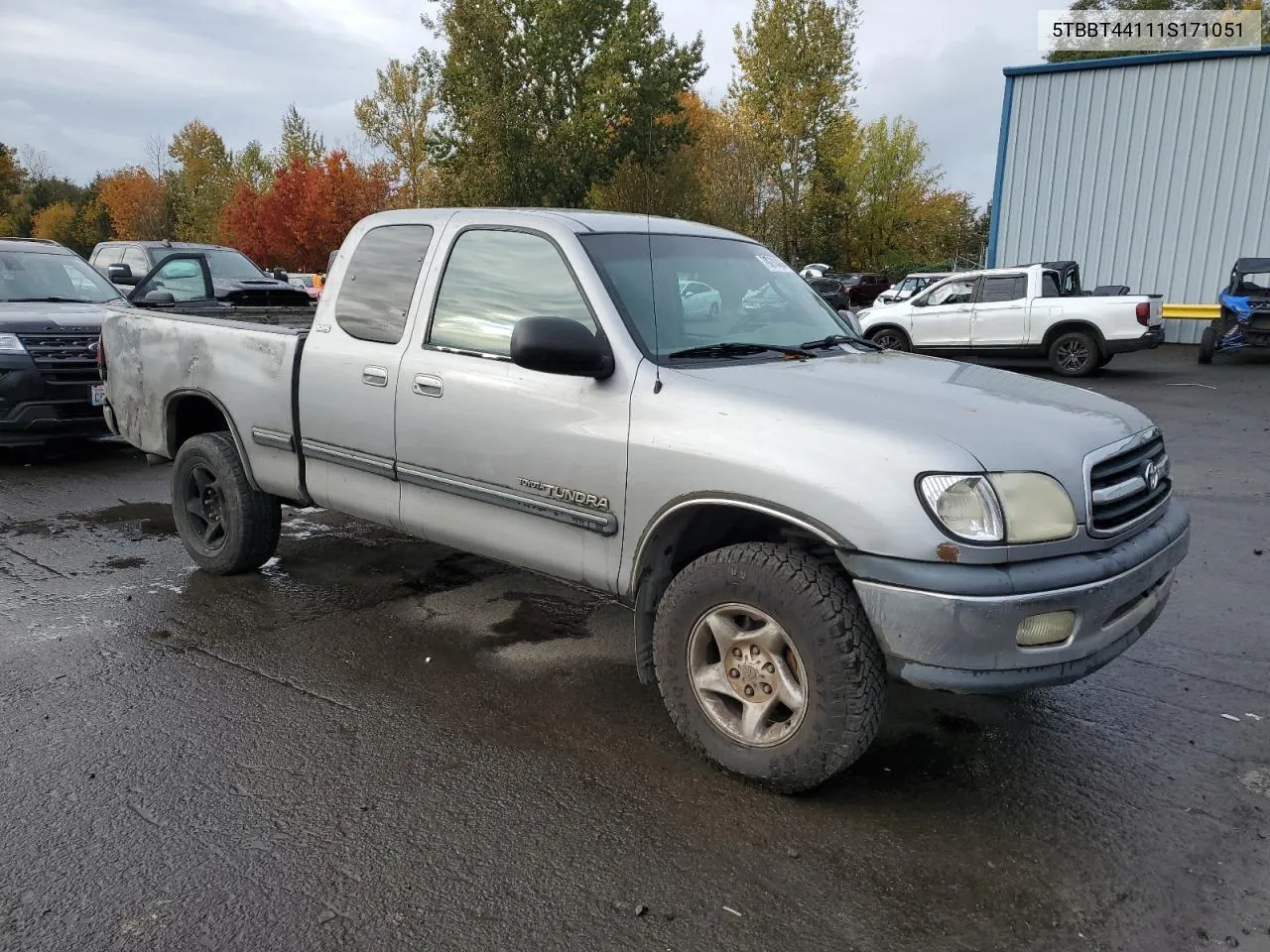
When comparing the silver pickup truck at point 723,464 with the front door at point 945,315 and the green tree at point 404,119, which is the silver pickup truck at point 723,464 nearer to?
the front door at point 945,315

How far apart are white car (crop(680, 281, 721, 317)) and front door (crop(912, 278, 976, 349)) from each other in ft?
42.7

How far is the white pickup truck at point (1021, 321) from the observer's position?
47.1ft

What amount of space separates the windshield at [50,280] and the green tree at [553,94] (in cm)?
2257

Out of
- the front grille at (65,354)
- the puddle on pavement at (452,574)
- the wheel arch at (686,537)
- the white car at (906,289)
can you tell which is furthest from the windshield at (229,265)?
the white car at (906,289)

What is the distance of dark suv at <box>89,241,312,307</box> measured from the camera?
11.4 m

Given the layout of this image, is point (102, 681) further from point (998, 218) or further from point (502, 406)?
point (998, 218)

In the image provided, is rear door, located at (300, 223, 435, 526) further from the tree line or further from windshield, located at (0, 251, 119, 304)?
the tree line

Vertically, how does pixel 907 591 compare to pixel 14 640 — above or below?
above

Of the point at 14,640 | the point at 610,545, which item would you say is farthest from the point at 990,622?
the point at 14,640

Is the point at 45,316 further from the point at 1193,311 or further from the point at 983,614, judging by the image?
the point at 1193,311

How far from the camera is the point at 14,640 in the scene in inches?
173

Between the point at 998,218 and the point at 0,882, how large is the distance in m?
21.5

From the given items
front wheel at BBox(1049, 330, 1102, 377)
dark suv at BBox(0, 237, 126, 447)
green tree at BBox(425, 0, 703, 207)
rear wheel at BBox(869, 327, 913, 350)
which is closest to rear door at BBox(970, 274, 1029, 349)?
front wheel at BBox(1049, 330, 1102, 377)

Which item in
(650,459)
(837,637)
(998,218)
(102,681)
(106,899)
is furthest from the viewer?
(998,218)
